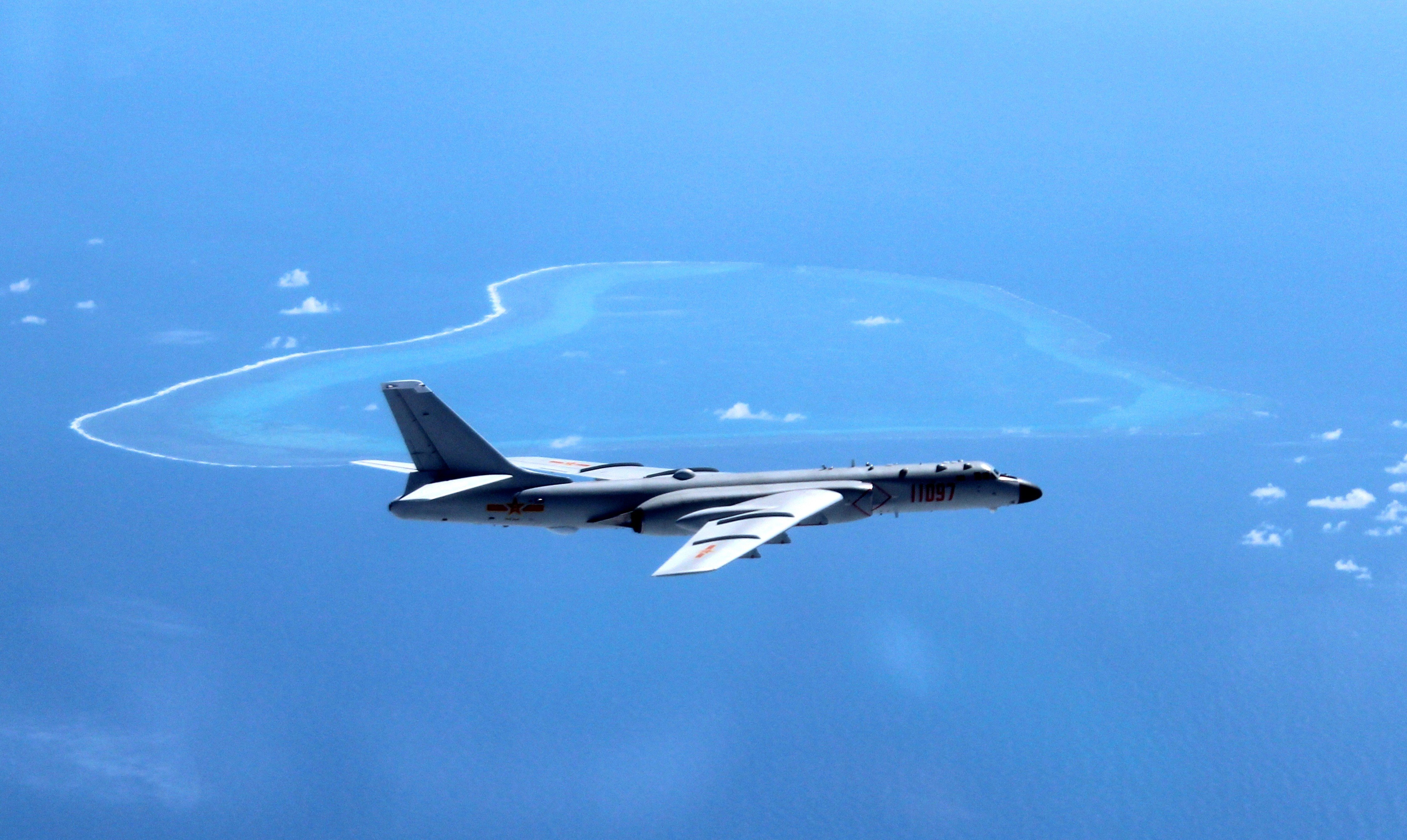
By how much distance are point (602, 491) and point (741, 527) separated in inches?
265

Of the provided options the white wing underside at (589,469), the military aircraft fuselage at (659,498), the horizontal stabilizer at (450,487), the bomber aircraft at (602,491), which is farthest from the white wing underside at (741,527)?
the horizontal stabilizer at (450,487)

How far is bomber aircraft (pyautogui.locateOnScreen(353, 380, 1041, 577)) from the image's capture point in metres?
44.9

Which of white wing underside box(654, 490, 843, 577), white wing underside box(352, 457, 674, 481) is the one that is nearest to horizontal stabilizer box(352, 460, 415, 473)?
white wing underside box(352, 457, 674, 481)

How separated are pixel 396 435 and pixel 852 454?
34046 mm

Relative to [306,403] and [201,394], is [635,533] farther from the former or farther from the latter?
[201,394]

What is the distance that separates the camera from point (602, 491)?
46.3 m

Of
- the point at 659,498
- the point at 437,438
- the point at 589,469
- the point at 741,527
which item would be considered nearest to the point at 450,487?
the point at 437,438

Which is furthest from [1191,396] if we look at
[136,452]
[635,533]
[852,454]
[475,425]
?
[136,452]

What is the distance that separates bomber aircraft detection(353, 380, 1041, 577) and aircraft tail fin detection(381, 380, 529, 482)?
3 centimetres

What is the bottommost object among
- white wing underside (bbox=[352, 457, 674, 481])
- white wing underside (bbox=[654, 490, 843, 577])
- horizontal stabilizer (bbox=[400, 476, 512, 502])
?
white wing underside (bbox=[654, 490, 843, 577])

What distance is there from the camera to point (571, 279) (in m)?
120

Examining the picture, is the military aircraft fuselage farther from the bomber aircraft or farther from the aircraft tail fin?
the aircraft tail fin

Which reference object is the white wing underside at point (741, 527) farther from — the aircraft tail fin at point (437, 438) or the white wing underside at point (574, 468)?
the aircraft tail fin at point (437, 438)

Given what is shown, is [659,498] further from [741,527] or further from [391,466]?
[391,466]
